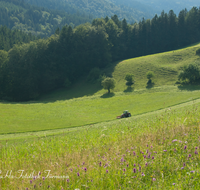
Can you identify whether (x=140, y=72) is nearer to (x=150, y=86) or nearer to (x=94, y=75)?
(x=150, y=86)

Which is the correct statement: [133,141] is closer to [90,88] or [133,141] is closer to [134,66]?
[90,88]

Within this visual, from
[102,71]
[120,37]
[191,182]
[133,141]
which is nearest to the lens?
[191,182]

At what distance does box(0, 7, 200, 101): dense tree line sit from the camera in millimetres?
67688

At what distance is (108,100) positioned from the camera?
49031 millimetres

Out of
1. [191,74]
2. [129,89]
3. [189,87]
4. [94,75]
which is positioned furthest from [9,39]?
[189,87]

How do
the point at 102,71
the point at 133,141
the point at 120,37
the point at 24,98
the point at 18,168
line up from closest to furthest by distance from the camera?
the point at 18,168, the point at 133,141, the point at 24,98, the point at 102,71, the point at 120,37

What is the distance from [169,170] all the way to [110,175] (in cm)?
170

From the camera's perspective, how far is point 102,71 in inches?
3068

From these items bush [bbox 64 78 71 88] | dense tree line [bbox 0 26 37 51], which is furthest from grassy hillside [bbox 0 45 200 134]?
dense tree line [bbox 0 26 37 51]

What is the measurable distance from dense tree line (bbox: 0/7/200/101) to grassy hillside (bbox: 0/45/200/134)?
7.38 meters

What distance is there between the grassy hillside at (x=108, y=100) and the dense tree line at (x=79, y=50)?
7.38 m

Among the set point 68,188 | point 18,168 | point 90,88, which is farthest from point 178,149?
point 90,88

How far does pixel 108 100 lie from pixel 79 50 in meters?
39.4

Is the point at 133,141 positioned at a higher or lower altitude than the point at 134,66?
lower
